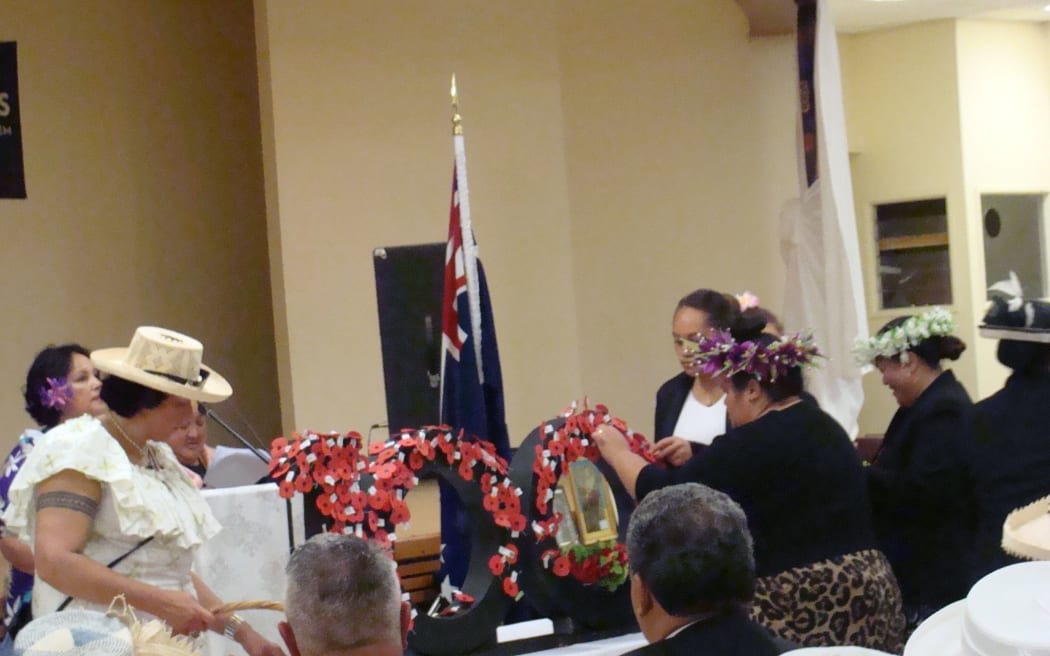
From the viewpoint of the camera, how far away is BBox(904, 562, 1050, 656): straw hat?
150 centimetres

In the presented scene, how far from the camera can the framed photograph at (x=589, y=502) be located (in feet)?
11.3

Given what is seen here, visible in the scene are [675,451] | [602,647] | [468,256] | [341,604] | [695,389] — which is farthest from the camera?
[695,389]

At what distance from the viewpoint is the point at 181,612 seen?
2.59 metres

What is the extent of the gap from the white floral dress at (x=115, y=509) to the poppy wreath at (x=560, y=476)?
90 cm

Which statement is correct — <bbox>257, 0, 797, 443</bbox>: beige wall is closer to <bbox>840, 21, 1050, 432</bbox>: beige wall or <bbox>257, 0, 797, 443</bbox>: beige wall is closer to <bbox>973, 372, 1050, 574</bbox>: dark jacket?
<bbox>840, 21, 1050, 432</bbox>: beige wall

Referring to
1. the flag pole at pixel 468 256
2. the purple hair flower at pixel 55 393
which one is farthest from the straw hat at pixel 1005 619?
the purple hair flower at pixel 55 393

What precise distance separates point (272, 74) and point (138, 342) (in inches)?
119

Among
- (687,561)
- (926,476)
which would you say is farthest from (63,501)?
(926,476)

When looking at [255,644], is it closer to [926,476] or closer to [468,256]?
[468,256]

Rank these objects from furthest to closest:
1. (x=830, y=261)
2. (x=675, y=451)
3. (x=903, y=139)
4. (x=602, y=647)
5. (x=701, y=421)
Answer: (x=903, y=139)
(x=830, y=261)
(x=701, y=421)
(x=675, y=451)
(x=602, y=647)

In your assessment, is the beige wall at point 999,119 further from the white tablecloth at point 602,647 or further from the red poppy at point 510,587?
the red poppy at point 510,587

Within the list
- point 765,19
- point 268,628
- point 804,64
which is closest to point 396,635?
point 268,628

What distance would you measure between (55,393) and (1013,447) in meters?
2.71

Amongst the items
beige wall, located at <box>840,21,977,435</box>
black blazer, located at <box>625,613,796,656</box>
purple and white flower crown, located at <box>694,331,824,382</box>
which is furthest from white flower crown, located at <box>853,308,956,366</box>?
beige wall, located at <box>840,21,977,435</box>
